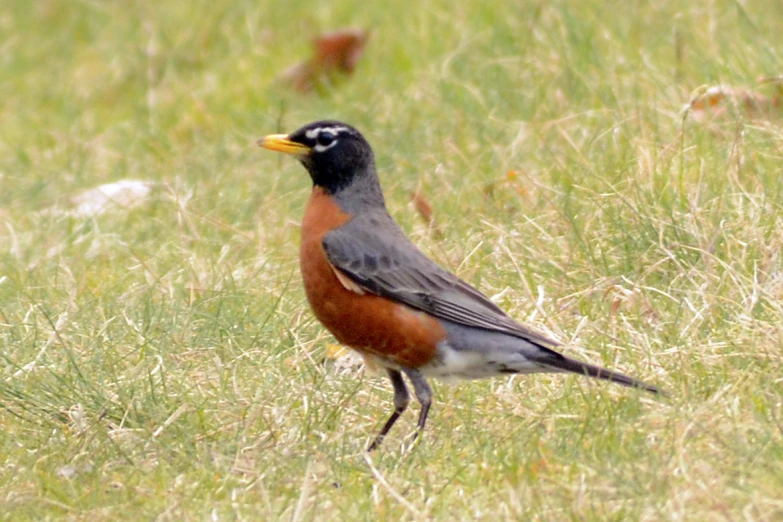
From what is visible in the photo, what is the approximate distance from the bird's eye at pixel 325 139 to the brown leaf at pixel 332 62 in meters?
3.41

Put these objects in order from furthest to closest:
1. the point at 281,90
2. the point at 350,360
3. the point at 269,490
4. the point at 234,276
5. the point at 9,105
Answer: the point at 9,105 → the point at 281,90 → the point at 234,276 → the point at 350,360 → the point at 269,490

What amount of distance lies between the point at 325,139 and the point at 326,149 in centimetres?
4

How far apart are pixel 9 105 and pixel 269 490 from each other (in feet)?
18.3

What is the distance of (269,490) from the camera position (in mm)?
3715

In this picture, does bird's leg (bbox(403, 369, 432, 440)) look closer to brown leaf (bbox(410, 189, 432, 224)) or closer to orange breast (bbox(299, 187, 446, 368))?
orange breast (bbox(299, 187, 446, 368))

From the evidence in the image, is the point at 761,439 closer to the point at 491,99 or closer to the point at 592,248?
the point at 592,248

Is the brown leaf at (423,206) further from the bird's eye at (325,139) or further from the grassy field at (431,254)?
the bird's eye at (325,139)

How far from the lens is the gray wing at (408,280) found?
4320 mm

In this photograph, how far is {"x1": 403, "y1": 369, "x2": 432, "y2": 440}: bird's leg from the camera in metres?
4.22

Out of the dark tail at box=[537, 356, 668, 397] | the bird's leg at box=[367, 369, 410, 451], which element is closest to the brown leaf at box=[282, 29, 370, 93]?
the bird's leg at box=[367, 369, 410, 451]

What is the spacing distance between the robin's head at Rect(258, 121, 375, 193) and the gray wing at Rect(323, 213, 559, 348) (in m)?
0.23

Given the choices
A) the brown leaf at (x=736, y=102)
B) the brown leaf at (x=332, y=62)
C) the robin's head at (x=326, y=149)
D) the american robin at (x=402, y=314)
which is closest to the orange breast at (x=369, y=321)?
the american robin at (x=402, y=314)

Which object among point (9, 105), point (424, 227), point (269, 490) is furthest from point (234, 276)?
point (9, 105)

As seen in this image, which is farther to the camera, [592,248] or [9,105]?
[9,105]
